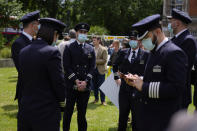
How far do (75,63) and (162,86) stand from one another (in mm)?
2950

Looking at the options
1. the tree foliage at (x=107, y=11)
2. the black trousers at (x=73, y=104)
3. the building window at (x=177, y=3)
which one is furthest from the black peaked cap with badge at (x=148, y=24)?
the building window at (x=177, y=3)

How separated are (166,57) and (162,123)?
809 millimetres

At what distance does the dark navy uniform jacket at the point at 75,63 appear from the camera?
584 centimetres

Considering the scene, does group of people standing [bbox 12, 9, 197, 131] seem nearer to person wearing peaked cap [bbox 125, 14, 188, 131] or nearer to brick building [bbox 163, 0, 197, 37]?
person wearing peaked cap [bbox 125, 14, 188, 131]

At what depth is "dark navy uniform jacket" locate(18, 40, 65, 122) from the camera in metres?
3.43

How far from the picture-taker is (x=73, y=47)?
5906mm

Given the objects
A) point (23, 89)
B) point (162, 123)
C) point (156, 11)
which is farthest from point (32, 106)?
point (156, 11)

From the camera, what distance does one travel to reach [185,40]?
4520 mm

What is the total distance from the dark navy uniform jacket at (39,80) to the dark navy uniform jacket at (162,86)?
1137 millimetres

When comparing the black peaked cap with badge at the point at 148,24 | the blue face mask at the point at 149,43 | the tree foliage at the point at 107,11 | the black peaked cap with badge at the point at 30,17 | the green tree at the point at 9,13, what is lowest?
the blue face mask at the point at 149,43

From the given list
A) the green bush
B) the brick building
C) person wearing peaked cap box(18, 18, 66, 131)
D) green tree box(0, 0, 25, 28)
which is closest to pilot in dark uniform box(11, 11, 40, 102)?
person wearing peaked cap box(18, 18, 66, 131)

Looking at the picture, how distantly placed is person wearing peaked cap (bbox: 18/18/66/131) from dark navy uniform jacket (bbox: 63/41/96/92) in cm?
223

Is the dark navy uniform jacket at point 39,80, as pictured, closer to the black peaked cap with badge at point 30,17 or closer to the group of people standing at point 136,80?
the group of people standing at point 136,80

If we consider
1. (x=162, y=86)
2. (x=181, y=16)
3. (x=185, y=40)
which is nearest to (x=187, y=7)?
(x=181, y=16)
